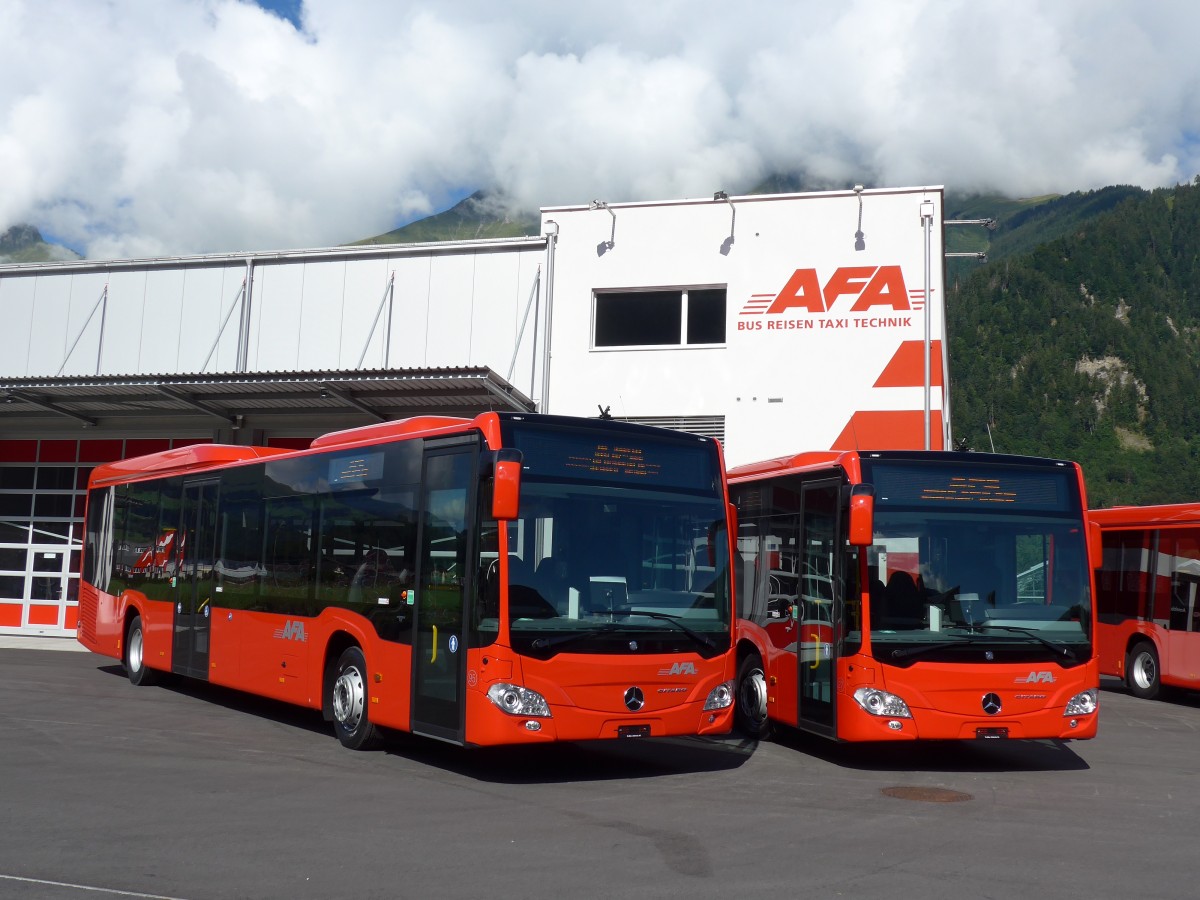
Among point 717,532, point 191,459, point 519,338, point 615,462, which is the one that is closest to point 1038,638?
point 717,532

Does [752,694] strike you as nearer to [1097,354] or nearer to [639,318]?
[639,318]

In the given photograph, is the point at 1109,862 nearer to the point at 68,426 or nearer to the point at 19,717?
the point at 19,717

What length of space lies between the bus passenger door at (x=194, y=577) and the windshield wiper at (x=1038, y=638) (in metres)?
8.85

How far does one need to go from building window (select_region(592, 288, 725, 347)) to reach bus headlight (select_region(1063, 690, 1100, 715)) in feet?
42.2

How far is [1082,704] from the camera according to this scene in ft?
34.3

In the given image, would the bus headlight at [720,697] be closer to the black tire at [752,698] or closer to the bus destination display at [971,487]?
the bus destination display at [971,487]

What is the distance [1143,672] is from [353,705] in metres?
13.0

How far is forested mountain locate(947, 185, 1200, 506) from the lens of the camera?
139 meters

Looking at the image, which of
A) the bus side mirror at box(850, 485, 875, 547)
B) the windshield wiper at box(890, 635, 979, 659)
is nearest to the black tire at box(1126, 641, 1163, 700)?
the windshield wiper at box(890, 635, 979, 659)

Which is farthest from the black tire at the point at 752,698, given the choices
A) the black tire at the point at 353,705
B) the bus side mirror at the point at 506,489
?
the bus side mirror at the point at 506,489

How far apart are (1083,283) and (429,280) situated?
520 ft

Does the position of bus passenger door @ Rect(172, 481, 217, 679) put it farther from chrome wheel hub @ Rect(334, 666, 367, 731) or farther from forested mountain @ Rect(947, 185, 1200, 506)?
forested mountain @ Rect(947, 185, 1200, 506)

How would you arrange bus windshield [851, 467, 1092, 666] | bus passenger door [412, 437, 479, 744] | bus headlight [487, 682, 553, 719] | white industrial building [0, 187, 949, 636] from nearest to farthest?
bus headlight [487, 682, 553, 719] → bus passenger door [412, 437, 479, 744] → bus windshield [851, 467, 1092, 666] → white industrial building [0, 187, 949, 636]

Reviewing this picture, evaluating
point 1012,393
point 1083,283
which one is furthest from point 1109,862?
point 1083,283
